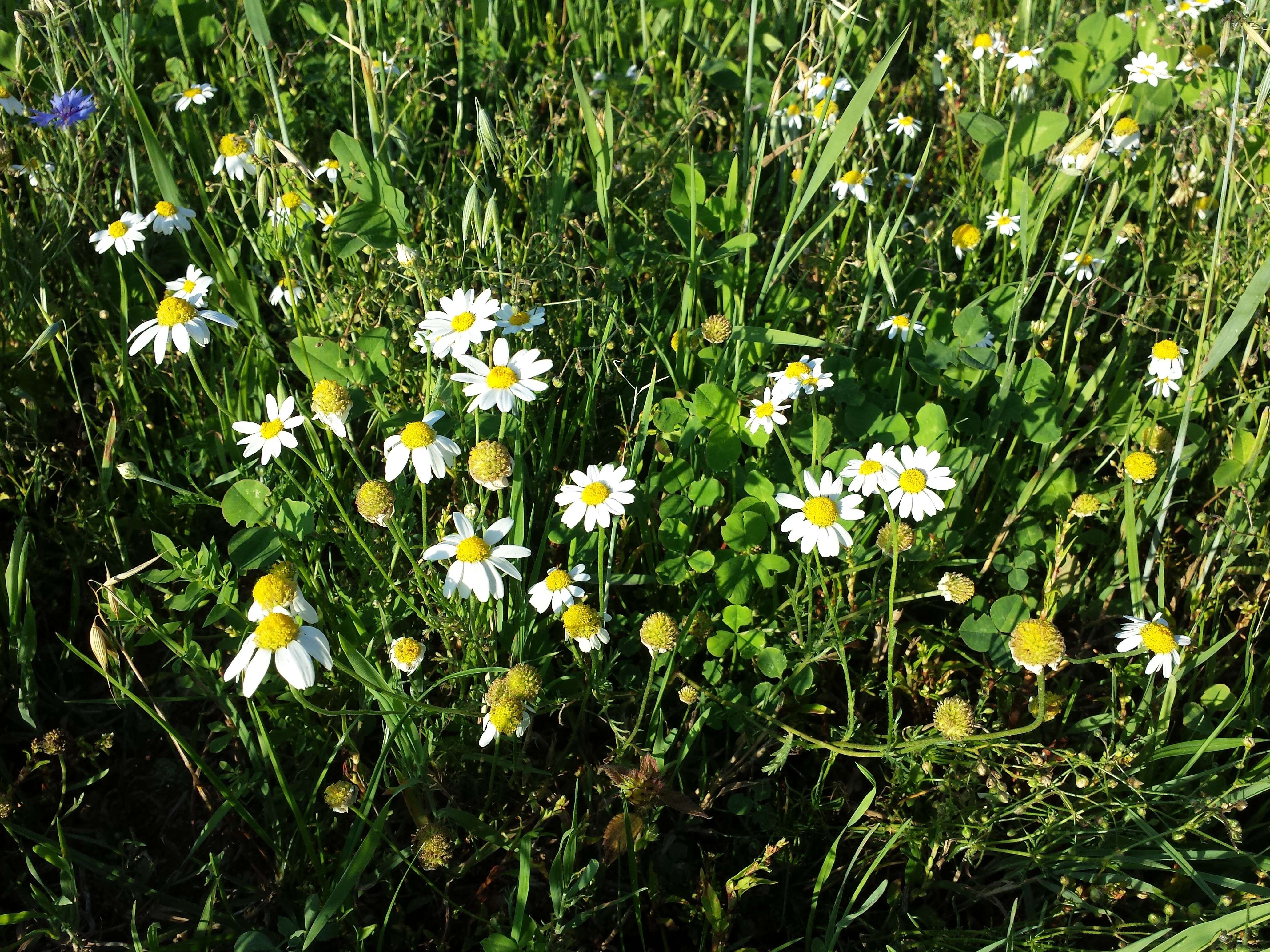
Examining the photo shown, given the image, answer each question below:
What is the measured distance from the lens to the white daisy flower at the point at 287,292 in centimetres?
212

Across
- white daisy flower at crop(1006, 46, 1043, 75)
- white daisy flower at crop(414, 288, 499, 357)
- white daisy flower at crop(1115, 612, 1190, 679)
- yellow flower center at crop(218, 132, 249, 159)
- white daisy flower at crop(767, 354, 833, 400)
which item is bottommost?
white daisy flower at crop(1115, 612, 1190, 679)

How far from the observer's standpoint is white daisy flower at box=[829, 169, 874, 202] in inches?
111

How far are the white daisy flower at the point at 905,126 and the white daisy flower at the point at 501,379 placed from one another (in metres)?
1.98

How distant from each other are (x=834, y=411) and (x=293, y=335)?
58.8 inches

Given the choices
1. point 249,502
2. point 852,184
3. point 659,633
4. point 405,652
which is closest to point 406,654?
point 405,652

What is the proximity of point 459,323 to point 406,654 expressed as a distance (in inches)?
26.7

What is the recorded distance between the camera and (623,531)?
87.3 inches

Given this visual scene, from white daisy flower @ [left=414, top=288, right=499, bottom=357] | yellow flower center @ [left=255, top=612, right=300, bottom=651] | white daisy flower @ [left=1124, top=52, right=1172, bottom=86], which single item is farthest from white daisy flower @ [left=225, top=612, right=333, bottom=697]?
white daisy flower @ [left=1124, top=52, right=1172, bottom=86]

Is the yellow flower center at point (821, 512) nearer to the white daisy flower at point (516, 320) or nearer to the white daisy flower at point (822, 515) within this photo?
the white daisy flower at point (822, 515)

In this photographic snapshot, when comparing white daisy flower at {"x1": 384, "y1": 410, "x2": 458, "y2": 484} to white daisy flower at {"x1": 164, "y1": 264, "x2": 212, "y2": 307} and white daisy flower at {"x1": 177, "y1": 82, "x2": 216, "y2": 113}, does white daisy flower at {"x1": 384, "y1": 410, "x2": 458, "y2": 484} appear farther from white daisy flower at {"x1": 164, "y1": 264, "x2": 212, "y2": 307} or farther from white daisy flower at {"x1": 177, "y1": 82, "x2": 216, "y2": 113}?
white daisy flower at {"x1": 177, "y1": 82, "x2": 216, "y2": 113}

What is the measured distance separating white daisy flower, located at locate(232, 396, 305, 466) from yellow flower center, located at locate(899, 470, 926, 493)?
122 cm

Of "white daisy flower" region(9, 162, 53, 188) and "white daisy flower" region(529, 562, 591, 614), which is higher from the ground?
"white daisy flower" region(9, 162, 53, 188)

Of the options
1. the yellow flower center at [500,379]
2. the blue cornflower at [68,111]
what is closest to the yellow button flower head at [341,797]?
the yellow flower center at [500,379]

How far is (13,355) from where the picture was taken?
2492 mm
